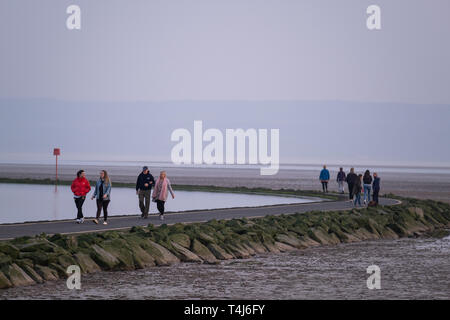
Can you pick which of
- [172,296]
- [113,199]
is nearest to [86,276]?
[172,296]

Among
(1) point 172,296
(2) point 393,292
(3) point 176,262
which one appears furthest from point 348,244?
(1) point 172,296

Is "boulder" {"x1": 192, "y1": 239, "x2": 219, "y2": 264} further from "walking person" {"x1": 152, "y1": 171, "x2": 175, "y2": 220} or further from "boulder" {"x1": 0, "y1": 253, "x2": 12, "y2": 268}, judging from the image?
"boulder" {"x1": 0, "y1": 253, "x2": 12, "y2": 268}

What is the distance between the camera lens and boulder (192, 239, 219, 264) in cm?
2323

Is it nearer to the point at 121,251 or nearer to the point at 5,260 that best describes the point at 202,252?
the point at 121,251

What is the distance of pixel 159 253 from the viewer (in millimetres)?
22156

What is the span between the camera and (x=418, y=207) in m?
38.1

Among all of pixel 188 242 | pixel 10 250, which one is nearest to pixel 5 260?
pixel 10 250

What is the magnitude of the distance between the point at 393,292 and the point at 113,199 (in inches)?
1171

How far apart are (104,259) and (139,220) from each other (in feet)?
26.7

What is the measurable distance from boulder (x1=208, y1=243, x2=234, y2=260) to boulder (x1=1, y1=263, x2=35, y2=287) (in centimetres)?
692

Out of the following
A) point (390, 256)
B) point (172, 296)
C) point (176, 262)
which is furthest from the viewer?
point (390, 256)
